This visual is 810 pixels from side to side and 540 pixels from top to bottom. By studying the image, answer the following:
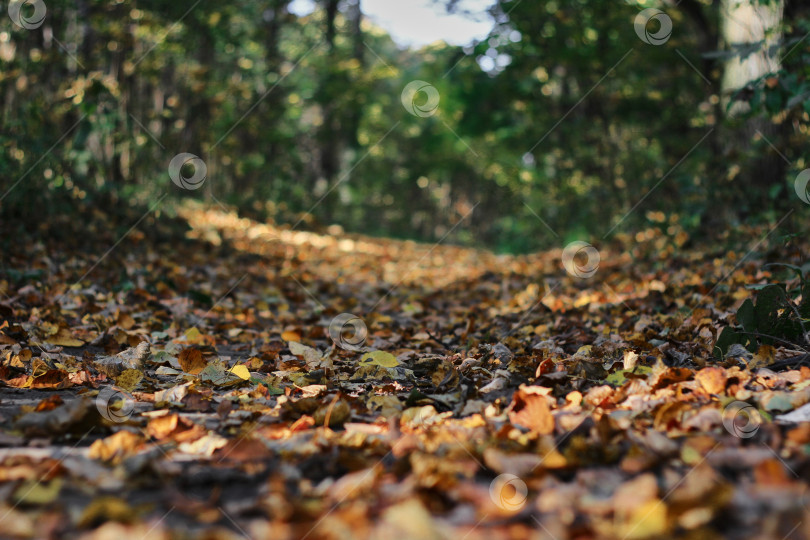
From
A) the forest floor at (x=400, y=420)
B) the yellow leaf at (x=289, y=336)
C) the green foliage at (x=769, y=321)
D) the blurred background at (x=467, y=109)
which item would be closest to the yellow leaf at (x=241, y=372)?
the forest floor at (x=400, y=420)

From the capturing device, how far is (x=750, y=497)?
1261 millimetres

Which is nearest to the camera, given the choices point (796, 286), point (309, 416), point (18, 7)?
point (309, 416)

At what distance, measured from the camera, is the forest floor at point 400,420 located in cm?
127

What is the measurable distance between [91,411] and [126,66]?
623 centimetres

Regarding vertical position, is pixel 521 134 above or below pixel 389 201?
below

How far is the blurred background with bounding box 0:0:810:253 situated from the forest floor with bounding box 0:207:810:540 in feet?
4.82

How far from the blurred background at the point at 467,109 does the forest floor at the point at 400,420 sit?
147 centimetres

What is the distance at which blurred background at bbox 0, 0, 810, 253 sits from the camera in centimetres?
525

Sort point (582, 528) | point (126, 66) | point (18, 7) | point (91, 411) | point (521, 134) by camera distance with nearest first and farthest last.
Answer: point (582, 528) → point (91, 411) → point (18, 7) → point (126, 66) → point (521, 134)

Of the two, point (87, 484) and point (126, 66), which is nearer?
point (87, 484)

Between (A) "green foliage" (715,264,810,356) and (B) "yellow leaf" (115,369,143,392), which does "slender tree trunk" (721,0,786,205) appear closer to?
(A) "green foliage" (715,264,810,356)

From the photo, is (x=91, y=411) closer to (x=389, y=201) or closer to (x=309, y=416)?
(x=309, y=416)

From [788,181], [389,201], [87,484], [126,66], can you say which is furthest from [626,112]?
[389,201]

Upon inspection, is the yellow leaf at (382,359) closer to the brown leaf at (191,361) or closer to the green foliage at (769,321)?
the brown leaf at (191,361)
